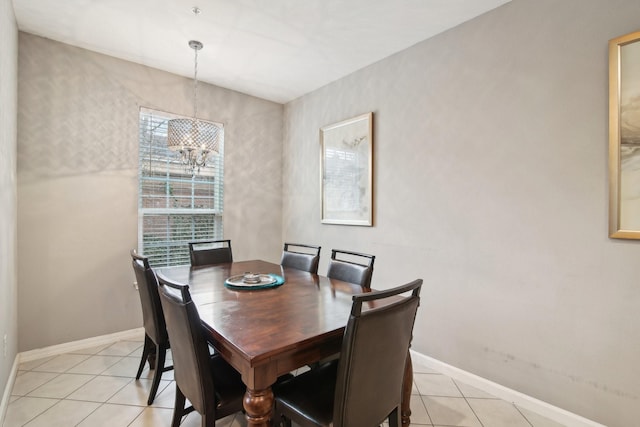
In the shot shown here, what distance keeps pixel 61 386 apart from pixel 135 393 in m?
0.57

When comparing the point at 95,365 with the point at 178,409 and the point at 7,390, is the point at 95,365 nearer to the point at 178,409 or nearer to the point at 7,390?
the point at 7,390

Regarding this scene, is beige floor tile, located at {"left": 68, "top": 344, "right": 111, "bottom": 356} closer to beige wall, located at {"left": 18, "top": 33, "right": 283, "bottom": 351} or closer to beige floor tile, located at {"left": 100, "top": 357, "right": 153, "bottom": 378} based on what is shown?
beige wall, located at {"left": 18, "top": 33, "right": 283, "bottom": 351}

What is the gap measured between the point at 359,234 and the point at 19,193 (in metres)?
2.93

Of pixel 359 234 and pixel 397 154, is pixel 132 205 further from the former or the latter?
pixel 397 154

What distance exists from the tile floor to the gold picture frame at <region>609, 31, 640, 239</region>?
127 cm

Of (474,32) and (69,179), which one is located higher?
(474,32)

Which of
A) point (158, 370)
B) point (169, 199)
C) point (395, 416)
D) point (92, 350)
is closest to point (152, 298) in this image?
point (158, 370)

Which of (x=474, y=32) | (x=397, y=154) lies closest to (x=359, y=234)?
(x=397, y=154)

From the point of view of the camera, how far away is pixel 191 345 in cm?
129

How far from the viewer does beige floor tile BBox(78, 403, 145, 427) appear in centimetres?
179

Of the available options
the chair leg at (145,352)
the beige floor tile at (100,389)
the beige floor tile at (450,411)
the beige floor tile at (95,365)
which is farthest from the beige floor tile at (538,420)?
the beige floor tile at (95,365)

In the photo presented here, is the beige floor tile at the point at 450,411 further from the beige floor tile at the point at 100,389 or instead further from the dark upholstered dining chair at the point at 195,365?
the beige floor tile at the point at 100,389

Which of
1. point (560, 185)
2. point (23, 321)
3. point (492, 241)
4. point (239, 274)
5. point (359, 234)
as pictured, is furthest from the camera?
point (359, 234)

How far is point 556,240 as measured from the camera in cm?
190
